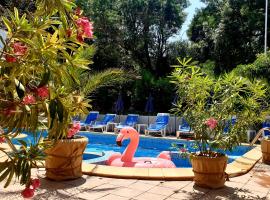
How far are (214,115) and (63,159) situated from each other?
220cm

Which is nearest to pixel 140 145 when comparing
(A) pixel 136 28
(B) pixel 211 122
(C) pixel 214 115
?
(C) pixel 214 115

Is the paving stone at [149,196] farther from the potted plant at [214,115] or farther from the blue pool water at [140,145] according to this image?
the blue pool water at [140,145]

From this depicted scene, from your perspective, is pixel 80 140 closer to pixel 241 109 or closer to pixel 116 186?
pixel 116 186

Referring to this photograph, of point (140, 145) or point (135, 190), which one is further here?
point (140, 145)

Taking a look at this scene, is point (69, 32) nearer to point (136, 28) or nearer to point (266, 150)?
point (266, 150)

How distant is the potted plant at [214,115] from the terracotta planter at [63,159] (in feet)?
5.17

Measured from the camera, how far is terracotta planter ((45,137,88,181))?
15.1 ft

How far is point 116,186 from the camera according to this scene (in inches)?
175

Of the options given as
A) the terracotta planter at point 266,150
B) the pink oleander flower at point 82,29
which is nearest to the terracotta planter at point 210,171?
the terracotta planter at point 266,150

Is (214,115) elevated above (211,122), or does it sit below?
above

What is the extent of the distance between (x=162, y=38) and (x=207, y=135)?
19.0 m

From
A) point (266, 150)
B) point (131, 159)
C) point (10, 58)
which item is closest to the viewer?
point (10, 58)

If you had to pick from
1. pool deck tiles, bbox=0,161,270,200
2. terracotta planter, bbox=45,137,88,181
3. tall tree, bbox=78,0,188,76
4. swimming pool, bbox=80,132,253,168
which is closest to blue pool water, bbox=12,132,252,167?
swimming pool, bbox=80,132,253,168

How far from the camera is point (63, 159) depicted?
4.62 metres
